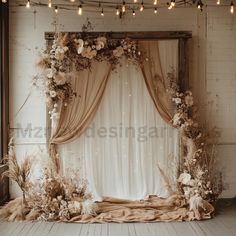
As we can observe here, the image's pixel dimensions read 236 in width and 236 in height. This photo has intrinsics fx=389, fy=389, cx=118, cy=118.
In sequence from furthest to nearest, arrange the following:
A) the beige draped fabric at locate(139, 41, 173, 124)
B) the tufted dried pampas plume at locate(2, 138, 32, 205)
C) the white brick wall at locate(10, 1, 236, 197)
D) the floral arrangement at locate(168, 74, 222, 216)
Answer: the white brick wall at locate(10, 1, 236, 197) → the beige draped fabric at locate(139, 41, 173, 124) → the floral arrangement at locate(168, 74, 222, 216) → the tufted dried pampas plume at locate(2, 138, 32, 205)

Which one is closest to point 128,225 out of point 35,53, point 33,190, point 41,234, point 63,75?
point 41,234

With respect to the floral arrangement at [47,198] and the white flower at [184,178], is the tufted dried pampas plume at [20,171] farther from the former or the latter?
the white flower at [184,178]

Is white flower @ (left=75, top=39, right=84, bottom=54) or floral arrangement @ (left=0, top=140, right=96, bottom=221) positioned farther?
white flower @ (left=75, top=39, right=84, bottom=54)

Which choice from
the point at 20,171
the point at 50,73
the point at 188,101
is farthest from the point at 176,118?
the point at 20,171

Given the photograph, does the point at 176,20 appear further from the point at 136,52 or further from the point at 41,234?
the point at 41,234

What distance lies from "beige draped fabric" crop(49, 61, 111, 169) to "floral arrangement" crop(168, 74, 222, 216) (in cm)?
105

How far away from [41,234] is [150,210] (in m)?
1.60

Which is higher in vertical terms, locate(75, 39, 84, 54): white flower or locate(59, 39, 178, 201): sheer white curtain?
locate(75, 39, 84, 54): white flower

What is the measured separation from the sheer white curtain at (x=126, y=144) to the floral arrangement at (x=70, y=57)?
223 mm

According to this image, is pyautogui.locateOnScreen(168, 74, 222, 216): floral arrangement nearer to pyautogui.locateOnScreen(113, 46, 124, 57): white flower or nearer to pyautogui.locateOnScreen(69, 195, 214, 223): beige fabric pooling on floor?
pyautogui.locateOnScreen(69, 195, 214, 223): beige fabric pooling on floor

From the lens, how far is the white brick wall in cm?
598

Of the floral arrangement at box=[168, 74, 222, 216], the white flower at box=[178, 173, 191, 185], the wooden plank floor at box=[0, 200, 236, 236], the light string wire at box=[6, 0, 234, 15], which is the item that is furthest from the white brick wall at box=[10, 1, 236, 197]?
the wooden plank floor at box=[0, 200, 236, 236]

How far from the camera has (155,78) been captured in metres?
5.84

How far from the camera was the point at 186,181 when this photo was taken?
5.46 metres
